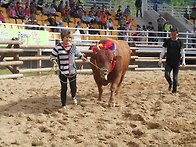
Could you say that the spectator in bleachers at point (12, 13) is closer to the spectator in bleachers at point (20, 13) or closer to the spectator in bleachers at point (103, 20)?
the spectator in bleachers at point (20, 13)

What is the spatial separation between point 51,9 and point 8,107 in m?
13.8

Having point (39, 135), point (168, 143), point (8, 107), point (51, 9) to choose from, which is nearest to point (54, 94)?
point (8, 107)

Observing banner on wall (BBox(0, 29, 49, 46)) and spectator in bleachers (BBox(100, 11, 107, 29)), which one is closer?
banner on wall (BBox(0, 29, 49, 46))

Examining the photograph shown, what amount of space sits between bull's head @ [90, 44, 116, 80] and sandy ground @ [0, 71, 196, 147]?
680mm

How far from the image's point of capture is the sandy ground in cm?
571

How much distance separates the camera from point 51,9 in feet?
68.0

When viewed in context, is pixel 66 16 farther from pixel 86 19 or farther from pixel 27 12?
pixel 27 12

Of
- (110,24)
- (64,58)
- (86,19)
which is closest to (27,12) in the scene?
(86,19)

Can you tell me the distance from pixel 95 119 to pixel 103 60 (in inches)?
58.0

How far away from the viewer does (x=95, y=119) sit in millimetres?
6789

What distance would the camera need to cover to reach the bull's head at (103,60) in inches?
308

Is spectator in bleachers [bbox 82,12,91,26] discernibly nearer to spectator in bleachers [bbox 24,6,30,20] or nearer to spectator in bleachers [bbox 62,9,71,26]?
spectator in bleachers [bbox 62,9,71,26]

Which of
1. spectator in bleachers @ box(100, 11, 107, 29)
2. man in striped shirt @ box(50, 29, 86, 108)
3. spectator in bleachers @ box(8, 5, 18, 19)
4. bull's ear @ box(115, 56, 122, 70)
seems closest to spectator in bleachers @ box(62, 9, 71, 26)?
spectator in bleachers @ box(100, 11, 107, 29)

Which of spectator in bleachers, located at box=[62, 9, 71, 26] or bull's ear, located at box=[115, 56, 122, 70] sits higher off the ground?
spectator in bleachers, located at box=[62, 9, 71, 26]
